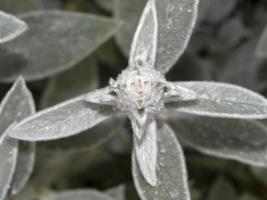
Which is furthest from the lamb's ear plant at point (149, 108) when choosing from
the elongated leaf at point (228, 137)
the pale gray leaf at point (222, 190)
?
the pale gray leaf at point (222, 190)

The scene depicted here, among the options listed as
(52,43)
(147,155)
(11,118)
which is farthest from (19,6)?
(147,155)

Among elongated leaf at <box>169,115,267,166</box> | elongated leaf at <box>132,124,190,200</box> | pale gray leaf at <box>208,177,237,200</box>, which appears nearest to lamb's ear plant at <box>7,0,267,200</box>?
elongated leaf at <box>132,124,190,200</box>

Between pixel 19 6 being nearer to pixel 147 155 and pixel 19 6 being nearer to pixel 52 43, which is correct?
pixel 52 43

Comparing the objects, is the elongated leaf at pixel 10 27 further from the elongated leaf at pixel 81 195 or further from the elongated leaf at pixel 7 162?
the elongated leaf at pixel 81 195

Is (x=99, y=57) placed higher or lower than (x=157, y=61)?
lower

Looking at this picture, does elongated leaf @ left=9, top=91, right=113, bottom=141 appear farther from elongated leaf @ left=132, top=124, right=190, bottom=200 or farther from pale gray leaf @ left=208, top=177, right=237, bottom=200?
pale gray leaf @ left=208, top=177, right=237, bottom=200

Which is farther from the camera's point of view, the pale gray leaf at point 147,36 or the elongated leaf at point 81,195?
the elongated leaf at point 81,195

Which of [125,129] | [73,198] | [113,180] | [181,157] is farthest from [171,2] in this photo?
[113,180]

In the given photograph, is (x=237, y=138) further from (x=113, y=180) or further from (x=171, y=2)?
(x=113, y=180)
